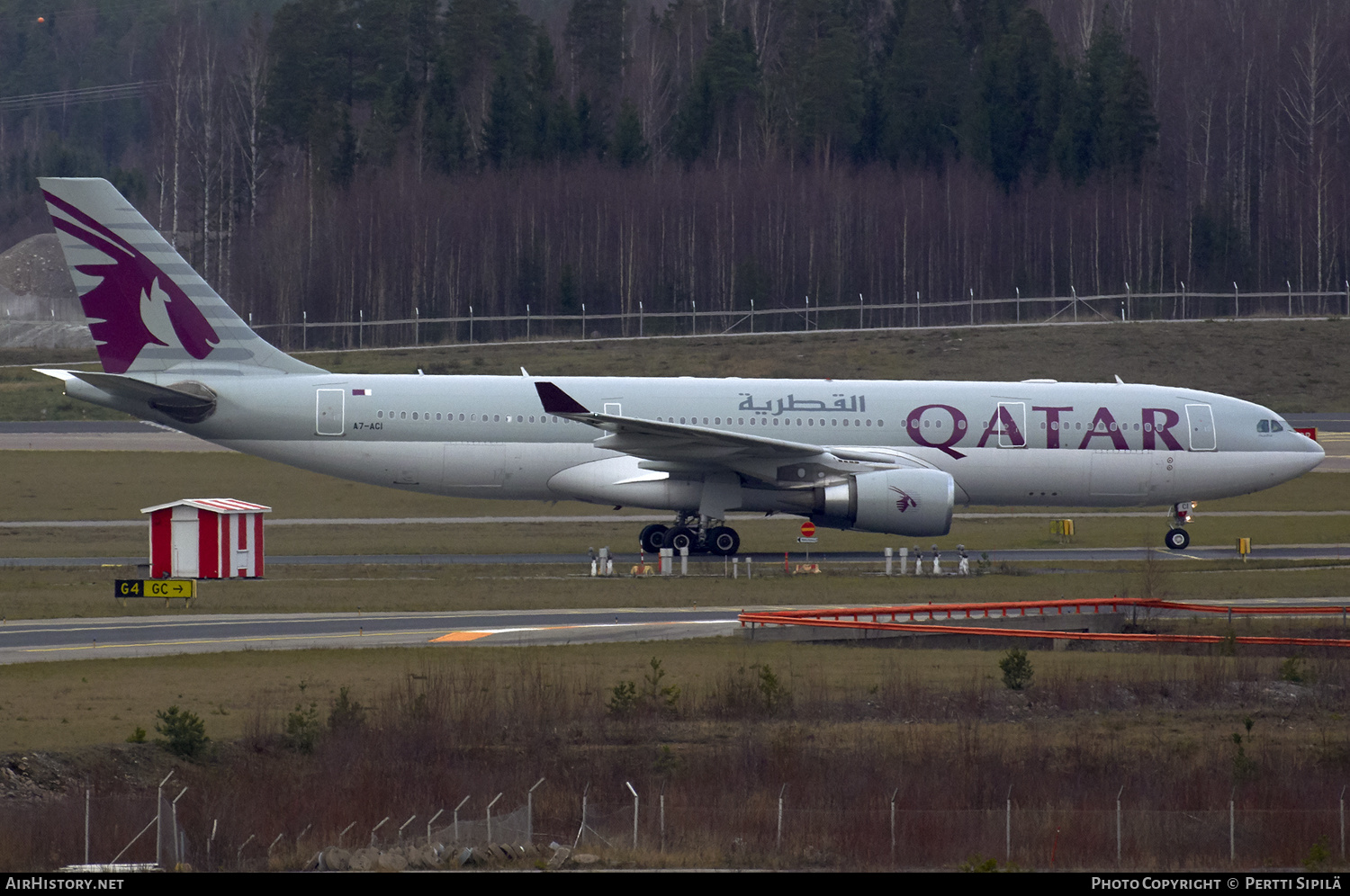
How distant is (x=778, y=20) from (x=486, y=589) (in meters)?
85.8

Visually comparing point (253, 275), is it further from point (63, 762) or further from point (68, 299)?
point (63, 762)

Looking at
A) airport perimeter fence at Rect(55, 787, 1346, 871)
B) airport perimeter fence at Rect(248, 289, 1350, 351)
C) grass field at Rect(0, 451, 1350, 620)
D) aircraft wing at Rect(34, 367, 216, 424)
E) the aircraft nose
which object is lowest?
airport perimeter fence at Rect(55, 787, 1346, 871)

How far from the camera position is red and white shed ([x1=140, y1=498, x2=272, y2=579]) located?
28.9 metres

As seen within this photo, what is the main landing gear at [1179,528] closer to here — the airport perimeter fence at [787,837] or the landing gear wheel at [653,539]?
the landing gear wheel at [653,539]

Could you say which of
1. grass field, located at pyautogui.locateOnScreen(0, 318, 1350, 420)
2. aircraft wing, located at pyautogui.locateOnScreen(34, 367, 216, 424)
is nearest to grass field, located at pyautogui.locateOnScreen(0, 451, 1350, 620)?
aircraft wing, located at pyautogui.locateOnScreen(34, 367, 216, 424)

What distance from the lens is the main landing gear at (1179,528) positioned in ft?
116

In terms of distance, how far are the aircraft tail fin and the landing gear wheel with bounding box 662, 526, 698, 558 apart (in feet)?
34.2

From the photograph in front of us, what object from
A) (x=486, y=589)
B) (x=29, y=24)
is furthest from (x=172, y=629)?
(x=29, y=24)

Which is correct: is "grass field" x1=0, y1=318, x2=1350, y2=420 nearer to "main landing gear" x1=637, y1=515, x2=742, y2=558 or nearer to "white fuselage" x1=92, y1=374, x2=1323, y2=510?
"white fuselage" x1=92, y1=374, x2=1323, y2=510

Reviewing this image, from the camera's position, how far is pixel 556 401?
31.1 meters

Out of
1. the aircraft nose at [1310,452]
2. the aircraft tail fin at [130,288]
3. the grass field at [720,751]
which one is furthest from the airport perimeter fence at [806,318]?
the grass field at [720,751]

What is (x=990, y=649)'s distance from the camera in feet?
77.9

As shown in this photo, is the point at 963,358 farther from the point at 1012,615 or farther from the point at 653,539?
the point at 1012,615

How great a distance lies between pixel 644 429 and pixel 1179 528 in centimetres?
1343
